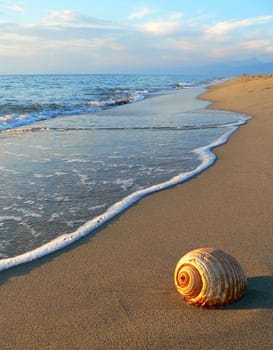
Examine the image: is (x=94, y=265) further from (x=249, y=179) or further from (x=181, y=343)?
(x=249, y=179)

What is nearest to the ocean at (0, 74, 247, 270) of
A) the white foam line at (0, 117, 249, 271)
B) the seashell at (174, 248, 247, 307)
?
the white foam line at (0, 117, 249, 271)

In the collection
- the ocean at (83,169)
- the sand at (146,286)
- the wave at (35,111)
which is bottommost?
the sand at (146,286)

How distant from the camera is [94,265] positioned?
3400mm

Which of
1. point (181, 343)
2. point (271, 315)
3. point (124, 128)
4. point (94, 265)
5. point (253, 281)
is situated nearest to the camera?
point (181, 343)

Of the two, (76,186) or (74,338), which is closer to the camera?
(74,338)

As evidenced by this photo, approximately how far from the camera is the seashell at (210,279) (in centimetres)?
255

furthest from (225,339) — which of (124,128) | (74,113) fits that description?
(74,113)

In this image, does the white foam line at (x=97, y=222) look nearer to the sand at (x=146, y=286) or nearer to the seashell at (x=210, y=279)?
the sand at (x=146, y=286)

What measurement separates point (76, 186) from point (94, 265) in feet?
7.90

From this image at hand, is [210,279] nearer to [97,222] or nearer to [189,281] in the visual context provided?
[189,281]

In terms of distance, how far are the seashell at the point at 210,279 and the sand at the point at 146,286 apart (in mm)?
82

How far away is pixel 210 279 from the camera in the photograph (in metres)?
2.53

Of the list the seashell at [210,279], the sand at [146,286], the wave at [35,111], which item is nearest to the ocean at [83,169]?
the sand at [146,286]

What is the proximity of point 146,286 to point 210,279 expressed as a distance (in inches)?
25.4
